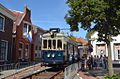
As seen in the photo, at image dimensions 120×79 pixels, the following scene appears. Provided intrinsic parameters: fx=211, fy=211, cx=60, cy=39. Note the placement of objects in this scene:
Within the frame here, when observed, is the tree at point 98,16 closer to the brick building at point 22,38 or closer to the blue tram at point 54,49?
the blue tram at point 54,49

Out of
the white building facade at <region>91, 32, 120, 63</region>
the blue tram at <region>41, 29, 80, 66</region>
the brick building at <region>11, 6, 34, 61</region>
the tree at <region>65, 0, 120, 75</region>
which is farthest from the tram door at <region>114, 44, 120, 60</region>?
the tree at <region>65, 0, 120, 75</region>

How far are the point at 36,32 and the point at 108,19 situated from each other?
30168 millimetres

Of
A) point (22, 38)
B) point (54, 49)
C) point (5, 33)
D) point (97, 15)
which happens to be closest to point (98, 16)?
point (97, 15)

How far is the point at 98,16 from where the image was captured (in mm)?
12422

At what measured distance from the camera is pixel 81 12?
42.8ft

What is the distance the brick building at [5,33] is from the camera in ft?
80.1

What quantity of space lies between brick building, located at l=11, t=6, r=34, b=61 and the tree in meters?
16.5

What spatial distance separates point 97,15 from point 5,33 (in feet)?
51.3

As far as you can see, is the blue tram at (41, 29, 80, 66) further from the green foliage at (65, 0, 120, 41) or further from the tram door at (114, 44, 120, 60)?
the tram door at (114, 44, 120, 60)

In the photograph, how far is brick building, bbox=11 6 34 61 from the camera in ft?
100

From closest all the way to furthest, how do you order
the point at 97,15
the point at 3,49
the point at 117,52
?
1. the point at 97,15
2. the point at 3,49
3. the point at 117,52

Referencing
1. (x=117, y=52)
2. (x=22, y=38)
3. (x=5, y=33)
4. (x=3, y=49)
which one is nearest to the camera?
(x=5, y=33)

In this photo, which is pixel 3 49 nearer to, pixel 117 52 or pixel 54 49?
pixel 54 49

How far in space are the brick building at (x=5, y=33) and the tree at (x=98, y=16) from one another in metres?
11.9
